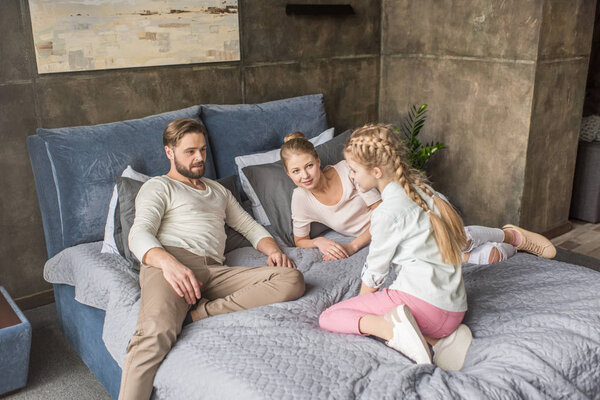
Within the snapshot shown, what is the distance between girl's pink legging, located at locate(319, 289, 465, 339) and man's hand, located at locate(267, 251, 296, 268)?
470 mm

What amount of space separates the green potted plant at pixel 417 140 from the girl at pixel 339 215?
0.93 metres

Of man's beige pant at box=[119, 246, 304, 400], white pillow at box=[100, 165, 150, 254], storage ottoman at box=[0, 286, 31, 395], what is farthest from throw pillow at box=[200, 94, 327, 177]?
storage ottoman at box=[0, 286, 31, 395]

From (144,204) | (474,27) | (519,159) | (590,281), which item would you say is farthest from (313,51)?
(590,281)

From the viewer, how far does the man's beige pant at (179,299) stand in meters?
1.78

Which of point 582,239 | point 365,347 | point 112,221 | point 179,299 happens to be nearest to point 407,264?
point 365,347

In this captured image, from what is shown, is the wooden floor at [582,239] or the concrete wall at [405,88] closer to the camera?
the concrete wall at [405,88]

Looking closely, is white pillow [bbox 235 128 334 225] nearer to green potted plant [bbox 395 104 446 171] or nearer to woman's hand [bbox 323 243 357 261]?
woman's hand [bbox 323 243 357 261]

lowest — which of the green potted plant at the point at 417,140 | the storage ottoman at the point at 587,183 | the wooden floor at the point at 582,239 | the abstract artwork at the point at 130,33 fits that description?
the wooden floor at the point at 582,239

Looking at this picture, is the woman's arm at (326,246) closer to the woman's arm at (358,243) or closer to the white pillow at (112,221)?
the woman's arm at (358,243)

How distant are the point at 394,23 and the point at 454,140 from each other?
0.91 meters

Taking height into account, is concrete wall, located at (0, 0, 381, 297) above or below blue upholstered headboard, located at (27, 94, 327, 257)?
above

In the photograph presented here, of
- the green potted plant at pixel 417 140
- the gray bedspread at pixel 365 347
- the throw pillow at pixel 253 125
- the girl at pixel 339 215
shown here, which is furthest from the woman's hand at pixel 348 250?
the green potted plant at pixel 417 140

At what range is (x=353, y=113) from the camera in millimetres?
4031

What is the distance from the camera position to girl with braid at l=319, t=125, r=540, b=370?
182 cm
